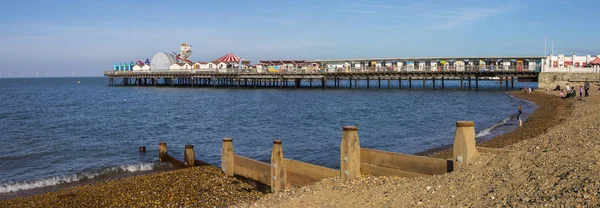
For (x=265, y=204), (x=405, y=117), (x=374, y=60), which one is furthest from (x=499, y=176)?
(x=374, y=60)

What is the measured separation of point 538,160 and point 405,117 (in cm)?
2449

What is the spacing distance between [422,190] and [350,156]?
70.5 inches

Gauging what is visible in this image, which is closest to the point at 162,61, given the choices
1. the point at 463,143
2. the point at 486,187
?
the point at 463,143

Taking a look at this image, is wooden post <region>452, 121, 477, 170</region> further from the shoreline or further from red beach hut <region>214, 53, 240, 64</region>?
red beach hut <region>214, 53, 240, 64</region>

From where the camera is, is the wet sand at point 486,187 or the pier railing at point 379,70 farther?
the pier railing at point 379,70

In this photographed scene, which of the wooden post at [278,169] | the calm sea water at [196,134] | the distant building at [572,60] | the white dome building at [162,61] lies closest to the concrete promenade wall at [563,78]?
the distant building at [572,60]

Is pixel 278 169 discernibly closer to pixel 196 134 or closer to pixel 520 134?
pixel 520 134

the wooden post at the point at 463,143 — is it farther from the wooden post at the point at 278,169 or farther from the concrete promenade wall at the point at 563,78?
the concrete promenade wall at the point at 563,78

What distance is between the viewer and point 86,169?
16.5 m

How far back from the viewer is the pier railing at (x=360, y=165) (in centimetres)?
852

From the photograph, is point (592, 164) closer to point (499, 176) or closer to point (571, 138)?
point (499, 176)

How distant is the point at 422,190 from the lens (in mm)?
7996

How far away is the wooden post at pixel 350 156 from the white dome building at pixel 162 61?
96179 millimetres

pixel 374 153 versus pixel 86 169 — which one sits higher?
pixel 374 153
